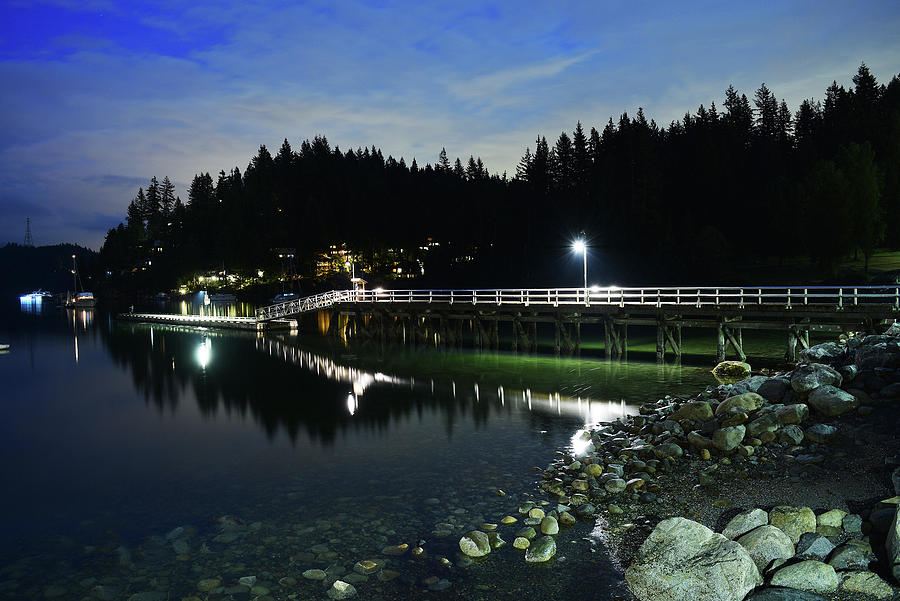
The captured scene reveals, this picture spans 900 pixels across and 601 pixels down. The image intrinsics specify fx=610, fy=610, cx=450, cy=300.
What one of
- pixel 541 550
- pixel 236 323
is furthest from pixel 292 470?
pixel 236 323

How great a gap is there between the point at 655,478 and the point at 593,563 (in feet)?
13.8

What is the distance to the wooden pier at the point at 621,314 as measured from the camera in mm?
29703

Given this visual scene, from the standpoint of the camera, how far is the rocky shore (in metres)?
9.02

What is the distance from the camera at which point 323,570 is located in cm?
1095

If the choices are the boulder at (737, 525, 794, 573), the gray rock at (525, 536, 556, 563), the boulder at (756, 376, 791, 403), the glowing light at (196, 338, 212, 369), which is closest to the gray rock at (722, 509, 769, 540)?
the boulder at (737, 525, 794, 573)

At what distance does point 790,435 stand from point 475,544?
868 centimetres

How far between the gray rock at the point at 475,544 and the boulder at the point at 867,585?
5.59 metres

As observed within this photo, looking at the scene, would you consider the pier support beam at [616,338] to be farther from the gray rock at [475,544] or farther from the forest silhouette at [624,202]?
the forest silhouette at [624,202]

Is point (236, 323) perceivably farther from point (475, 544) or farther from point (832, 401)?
point (832, 401)

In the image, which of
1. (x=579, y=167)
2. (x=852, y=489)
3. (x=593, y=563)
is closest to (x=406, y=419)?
(x=593, y=563)

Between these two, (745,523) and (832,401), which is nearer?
(745,523)

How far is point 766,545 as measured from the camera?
31.7 feet

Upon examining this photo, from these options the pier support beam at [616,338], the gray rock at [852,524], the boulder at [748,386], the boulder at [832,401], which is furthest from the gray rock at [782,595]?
the pier support beam at [616,338]

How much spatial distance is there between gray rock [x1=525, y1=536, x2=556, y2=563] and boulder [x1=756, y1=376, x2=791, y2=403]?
33.0 ft
